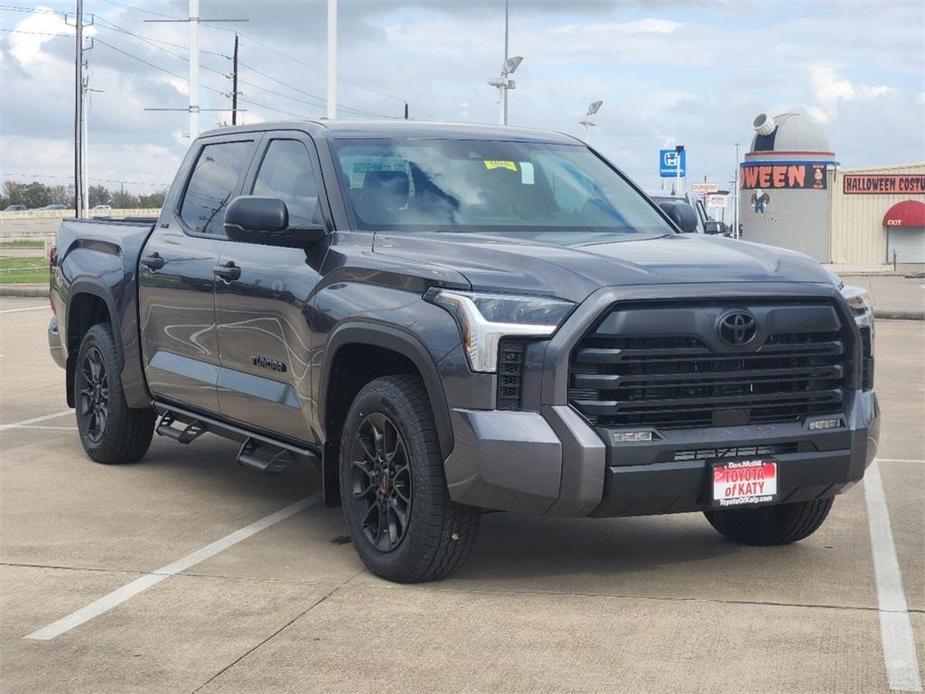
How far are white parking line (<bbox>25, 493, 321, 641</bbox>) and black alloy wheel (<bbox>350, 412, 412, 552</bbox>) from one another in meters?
0.84

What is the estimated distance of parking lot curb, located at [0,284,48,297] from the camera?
81.5 feet

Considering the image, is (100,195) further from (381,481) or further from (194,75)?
(381,481)

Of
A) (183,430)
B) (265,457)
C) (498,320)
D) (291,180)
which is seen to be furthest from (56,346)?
(498,320)

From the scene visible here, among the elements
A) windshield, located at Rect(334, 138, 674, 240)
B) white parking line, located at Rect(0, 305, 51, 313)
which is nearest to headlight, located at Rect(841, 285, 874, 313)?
windshield, located at Rect(334, 138, 674, 240)

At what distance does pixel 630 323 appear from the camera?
17.6ft

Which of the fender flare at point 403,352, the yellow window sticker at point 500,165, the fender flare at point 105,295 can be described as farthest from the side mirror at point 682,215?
the fender flare at point 105,295

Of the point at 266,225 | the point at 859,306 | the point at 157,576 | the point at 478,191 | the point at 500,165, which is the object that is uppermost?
the point at 500,165

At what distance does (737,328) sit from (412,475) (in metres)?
1.37

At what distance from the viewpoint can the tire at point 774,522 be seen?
6570mm

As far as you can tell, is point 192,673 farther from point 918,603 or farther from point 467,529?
point 918,603

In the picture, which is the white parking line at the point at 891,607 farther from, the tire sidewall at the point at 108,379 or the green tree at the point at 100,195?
the green tree at the point at 100,195

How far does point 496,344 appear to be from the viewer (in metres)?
5.40

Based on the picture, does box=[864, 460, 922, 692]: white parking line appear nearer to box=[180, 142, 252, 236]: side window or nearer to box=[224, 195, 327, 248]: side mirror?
box=[224, 195, 327, 248]: side mirror

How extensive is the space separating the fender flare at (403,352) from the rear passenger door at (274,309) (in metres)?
0.24
